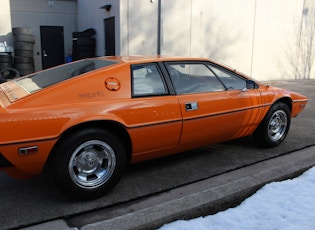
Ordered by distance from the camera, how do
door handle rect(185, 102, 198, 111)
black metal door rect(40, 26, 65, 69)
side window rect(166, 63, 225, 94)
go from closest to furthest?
door handle rect(185, 102, 198, 111)
side window rect(166, 63, 225, 94)
black metal door rect(40, 26, 65, 69)

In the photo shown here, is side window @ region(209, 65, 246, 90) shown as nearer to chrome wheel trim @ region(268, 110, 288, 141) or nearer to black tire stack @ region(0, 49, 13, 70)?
chrome wheel trim @ region(268, 110, 288, 141)

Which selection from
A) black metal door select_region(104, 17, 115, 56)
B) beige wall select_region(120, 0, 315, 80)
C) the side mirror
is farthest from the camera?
black metal door select_region(104, 17, 115, 56)

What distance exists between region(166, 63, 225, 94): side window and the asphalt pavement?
1026 mm

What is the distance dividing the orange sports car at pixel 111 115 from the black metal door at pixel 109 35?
7.53 meters

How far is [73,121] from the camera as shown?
2854 millimetres

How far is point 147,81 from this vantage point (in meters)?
3.48

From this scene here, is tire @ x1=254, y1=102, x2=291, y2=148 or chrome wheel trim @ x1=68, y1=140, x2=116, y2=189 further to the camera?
tire @ x1=254, y1=102, x2=291, y2=148

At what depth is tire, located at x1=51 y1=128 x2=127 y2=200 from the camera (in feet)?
9.37

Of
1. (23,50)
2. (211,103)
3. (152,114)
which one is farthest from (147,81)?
(23,50)

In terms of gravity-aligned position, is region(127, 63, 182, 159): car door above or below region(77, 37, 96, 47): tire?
below

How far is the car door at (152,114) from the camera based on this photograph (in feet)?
10.7

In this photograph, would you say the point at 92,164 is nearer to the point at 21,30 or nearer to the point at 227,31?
the point at 227,31

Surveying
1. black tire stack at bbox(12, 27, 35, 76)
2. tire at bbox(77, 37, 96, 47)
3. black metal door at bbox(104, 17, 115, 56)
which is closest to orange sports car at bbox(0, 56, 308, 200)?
black metal door at bbox(104, 17, 115, 56)

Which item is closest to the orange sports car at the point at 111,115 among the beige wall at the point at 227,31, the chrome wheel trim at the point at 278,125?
the chrome wheel trim at the point at 278,125
